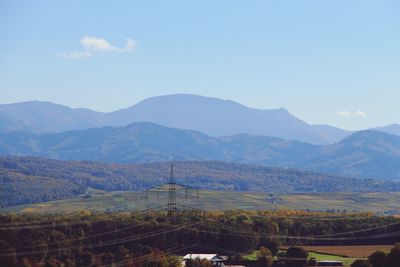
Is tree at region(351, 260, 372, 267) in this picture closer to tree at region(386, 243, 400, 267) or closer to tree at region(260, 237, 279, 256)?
tree at region(386, 243, 400, 267)

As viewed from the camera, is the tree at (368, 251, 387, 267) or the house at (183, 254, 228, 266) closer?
the tree at (368, 251, 387, 267)

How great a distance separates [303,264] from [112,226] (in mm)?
27272

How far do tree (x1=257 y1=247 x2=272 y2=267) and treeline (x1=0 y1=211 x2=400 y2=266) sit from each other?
4588mm

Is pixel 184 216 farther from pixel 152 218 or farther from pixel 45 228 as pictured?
pixel 45 228

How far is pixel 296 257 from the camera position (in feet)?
260

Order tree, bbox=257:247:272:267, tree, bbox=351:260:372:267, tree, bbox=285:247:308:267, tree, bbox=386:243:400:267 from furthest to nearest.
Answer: tree, bbox=257:247:272:267 → tree, bbox=285:247:308:267 → tree, bbox=351:260:372:267 → tree, bbox=386:243:400:267

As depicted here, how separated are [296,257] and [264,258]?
11.6 ft

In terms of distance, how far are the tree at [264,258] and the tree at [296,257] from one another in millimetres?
1872

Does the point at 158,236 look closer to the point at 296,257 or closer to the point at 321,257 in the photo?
the point at 296,257

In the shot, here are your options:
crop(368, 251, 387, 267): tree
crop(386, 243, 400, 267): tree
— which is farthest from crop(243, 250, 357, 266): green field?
crop(386, 243, 400, 267): tree

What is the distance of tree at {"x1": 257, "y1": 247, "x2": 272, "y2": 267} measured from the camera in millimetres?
77812

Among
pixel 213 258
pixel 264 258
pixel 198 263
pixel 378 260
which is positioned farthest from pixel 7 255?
pixel 378 260

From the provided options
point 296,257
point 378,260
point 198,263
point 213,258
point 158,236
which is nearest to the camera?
point 378,260

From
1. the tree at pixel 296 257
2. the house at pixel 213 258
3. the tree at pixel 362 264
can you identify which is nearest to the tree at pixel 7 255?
the house at pixel 213 258
